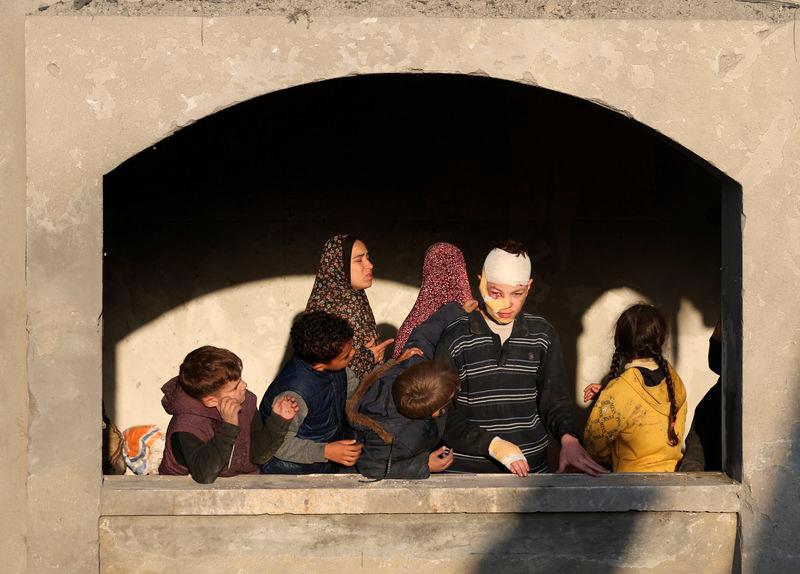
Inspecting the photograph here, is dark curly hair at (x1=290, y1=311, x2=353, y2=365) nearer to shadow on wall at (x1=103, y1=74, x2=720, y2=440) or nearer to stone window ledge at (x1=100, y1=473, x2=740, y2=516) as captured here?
stone window ledge at (x1=100, y1=473, x2=740, y2=516)

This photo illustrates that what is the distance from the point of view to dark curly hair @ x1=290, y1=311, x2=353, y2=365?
522 cm

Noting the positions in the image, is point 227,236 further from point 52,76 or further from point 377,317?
point 52,76

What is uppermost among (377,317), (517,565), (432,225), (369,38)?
(369,38)

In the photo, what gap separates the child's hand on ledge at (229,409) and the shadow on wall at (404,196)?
2.50 meters

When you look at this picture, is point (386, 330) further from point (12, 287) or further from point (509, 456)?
point (12, 287)

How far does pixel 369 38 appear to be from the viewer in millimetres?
4973

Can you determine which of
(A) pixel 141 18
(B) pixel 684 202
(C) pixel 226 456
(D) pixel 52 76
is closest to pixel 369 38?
(A) pixel 141 18

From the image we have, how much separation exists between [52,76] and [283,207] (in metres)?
2.69

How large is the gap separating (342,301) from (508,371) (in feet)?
3.05

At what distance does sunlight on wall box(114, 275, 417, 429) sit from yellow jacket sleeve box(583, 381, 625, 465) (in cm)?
235

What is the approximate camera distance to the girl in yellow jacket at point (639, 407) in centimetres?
537

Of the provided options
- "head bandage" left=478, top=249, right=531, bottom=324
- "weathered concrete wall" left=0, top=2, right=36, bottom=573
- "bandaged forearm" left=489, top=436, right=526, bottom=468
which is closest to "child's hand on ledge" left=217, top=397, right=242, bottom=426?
"weathered concrete wall" left=0, top=2, right=36, bottom=573

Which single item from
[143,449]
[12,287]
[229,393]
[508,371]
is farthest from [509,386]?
[143,449]

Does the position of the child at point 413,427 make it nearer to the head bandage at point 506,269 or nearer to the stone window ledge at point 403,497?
the stone window ledge at point 403,497
